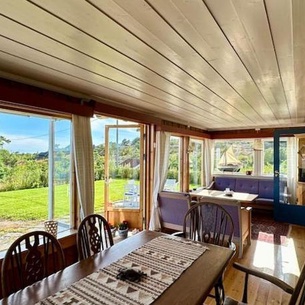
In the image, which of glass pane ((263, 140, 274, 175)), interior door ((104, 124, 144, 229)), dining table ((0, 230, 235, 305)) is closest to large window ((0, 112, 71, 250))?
dining table ((0, 230, 235, 305))

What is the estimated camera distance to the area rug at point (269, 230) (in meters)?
4.21

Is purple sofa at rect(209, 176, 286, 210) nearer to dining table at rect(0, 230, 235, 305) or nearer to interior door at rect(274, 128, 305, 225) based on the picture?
interior door at rect(274, 128, 305, 225)

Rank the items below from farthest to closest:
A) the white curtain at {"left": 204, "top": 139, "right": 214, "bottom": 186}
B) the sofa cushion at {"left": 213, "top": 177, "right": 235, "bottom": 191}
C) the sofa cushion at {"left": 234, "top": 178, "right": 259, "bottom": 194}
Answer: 1. the white curtain at {"left": 204, "top": 139, "right": 214, "bottom": 186}
2. the sofa cushion at {"left": 213, "top": 177, "right": 235, "bottom": 191}
3. the sofa cushion at {"left": 234, "top": 178, "right": 259, "bottom": 194}

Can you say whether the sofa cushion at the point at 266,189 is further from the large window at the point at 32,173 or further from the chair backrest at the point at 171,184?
the large window at the point at 32,173

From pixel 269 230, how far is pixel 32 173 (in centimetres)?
438

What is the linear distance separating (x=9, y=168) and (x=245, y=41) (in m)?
2.42

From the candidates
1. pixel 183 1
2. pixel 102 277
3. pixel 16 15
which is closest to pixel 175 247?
pixel 102 277

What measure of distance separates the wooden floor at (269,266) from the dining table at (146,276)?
1081 millimetres

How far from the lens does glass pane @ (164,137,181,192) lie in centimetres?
534

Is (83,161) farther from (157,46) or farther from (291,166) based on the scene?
(291,166)

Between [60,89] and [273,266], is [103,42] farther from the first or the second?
[273,266]

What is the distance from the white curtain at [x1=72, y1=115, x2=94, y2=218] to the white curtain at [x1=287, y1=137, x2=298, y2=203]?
447cm

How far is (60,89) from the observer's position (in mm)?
2619

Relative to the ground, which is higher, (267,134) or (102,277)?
(267,134)
